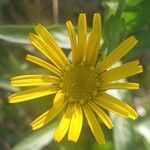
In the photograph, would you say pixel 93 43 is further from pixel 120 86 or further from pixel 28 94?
pixel 28 94

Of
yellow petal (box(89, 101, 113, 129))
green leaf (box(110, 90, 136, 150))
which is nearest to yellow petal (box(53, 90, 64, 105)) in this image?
yellow petal (box(89, 101, 113, 129))

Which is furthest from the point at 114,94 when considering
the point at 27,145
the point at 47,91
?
the point at 27,145

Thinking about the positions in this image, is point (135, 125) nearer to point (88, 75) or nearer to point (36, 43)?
point (88, 75)

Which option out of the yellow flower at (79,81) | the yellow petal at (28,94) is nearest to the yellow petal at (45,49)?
the yellow flower at (79,81)

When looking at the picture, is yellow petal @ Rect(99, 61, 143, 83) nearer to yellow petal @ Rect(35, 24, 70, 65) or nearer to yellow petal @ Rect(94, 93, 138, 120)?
yellow petal @ Rect(94, 93, 138, 120)

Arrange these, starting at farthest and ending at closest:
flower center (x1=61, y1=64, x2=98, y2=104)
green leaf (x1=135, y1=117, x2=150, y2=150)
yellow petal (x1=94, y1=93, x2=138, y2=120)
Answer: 1. green leaf (x1=135, y1=117, x2=150, y2=150)
2. flower center (x1=61, y1=64, x2=98, y2=104)
3. yellow petal (x1=94, y1=93, x2=138, y2=120)
